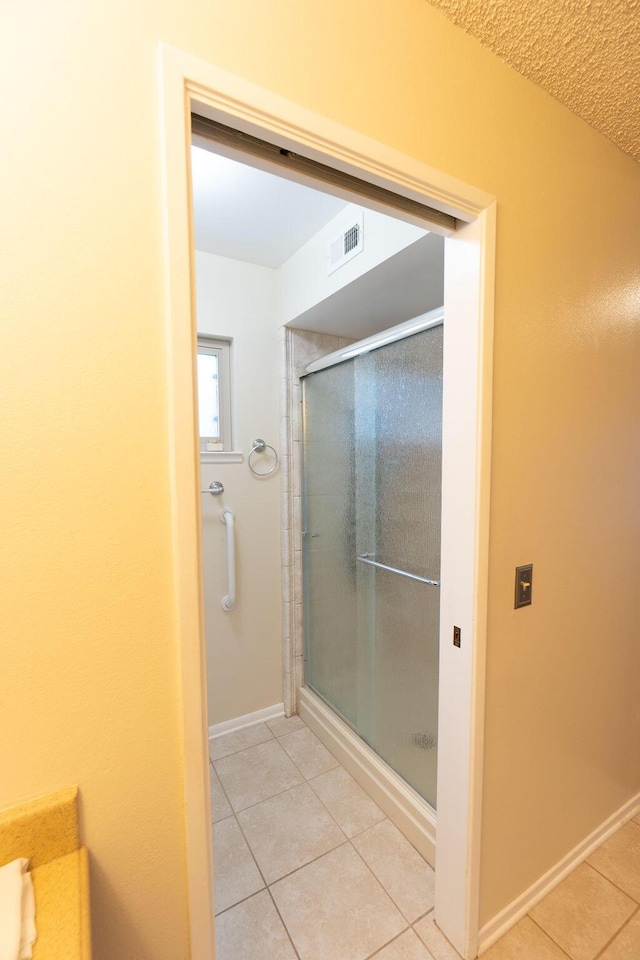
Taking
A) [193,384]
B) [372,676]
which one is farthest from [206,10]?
[372,676]

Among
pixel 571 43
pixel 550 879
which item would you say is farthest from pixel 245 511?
pixel 571 43

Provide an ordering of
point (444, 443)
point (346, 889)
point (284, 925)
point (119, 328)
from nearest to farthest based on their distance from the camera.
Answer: point (119, 328) < point (444, 443) < point (284, 925) < point (346, 889)

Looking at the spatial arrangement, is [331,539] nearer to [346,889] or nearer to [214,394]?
[214,394]

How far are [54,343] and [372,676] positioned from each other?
5.92 feet

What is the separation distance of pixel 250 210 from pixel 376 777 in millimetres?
2360

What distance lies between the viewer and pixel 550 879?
1339 millimetres

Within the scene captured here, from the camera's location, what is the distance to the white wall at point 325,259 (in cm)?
140

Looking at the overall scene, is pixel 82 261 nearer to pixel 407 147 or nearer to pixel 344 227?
pixel 407 147

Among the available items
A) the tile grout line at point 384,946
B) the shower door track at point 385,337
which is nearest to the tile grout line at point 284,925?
the tile grout line at point 384,946

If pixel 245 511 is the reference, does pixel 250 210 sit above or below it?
above

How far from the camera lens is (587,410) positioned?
1261mm

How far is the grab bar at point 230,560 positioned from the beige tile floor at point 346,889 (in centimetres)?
76

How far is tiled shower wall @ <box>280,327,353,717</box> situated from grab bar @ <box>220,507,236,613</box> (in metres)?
0.30

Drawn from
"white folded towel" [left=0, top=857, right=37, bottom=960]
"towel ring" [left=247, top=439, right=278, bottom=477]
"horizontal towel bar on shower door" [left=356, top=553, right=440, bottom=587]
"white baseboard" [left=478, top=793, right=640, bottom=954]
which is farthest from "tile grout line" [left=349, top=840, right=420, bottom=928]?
"towel ring" [left=247, top=439, right=278, bottom=477]
